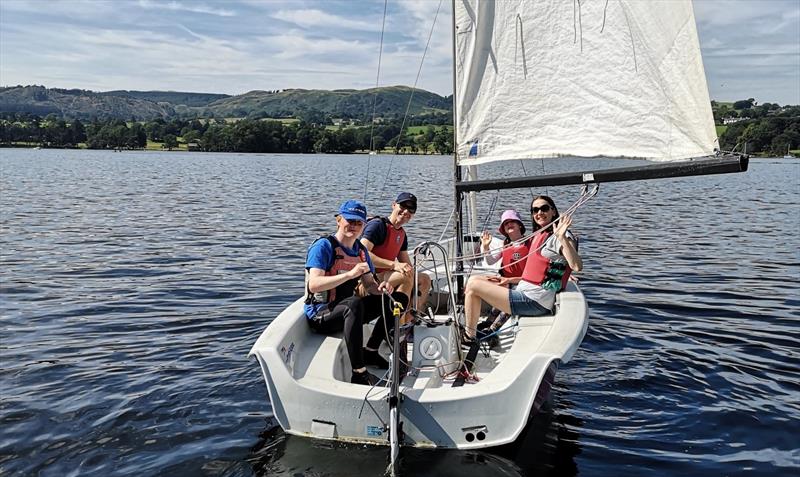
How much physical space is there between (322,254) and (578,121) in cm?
308

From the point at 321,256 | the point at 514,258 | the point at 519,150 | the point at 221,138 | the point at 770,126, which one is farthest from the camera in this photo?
→ the point at 221,138

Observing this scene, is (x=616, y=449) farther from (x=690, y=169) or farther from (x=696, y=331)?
(x=696, y=331)

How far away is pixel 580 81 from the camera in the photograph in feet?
23.7

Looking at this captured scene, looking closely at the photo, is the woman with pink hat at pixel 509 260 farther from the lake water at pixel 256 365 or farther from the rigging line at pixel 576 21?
the rigging line at pixel 576 21

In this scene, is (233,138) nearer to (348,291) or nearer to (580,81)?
(580,81)

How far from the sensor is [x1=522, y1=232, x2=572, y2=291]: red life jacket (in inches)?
271

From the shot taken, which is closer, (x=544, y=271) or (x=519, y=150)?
(x=544, y=271)

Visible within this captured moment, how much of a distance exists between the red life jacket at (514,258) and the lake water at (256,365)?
4.20 ft

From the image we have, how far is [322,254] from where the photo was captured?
6.14 meters

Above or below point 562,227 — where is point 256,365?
below

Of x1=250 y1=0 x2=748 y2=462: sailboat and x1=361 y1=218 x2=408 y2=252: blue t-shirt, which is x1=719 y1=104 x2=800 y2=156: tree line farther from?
x1=361 y1=218 x2=408 y2=252: blue t-shirt

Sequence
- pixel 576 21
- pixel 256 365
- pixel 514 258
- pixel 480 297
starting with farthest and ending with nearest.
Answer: pixel 256 365 < pixel 514 258 < pixel 576 21 < pixel 480 297

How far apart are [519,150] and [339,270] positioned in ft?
8.32

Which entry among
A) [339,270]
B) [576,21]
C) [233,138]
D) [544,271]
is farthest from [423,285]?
[233,138]
